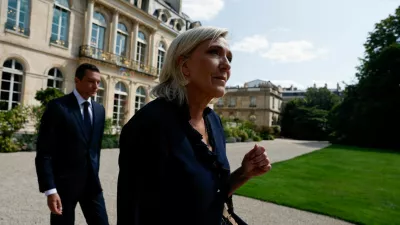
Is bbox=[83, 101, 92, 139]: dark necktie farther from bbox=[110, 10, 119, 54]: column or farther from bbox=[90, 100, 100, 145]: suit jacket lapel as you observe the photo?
bbox=[110, 10, 119, 54]: column

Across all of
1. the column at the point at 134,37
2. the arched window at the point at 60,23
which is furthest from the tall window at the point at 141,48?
the arched window at the point at 60,23

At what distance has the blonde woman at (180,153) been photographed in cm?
123

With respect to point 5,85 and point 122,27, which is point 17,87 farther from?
point 122,27

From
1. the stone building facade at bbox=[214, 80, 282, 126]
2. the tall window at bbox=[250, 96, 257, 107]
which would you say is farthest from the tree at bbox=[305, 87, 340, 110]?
the tall window at bbox=[250, 96, 257, 107]

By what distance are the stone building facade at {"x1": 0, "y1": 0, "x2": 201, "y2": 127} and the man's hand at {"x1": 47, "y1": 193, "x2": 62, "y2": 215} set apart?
16.3 m

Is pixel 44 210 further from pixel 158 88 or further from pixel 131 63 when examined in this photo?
pixel 131 63

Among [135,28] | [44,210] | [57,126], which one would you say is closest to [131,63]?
[135,28]

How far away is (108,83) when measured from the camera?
22734 millimetres

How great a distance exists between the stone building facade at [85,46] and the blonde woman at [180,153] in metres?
17.5

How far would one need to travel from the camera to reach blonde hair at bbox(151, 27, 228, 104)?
4.69 ft

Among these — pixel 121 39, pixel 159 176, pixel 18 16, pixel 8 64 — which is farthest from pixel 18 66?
pixel 159 176

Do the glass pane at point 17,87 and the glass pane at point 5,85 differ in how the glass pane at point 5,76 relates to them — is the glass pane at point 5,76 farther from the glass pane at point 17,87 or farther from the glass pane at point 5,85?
the glass pane at point 17,87

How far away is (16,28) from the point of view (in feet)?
56.1

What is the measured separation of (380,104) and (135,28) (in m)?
24.3
